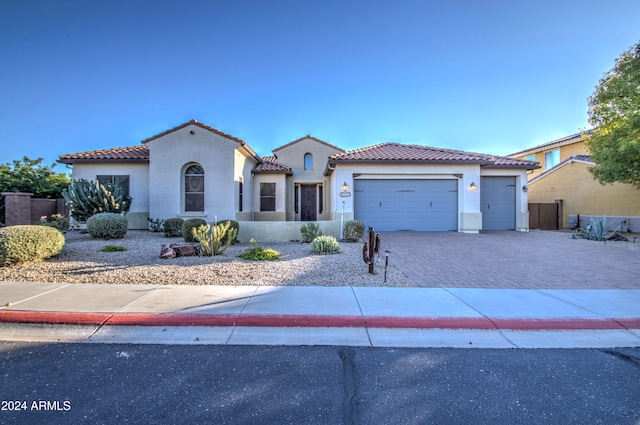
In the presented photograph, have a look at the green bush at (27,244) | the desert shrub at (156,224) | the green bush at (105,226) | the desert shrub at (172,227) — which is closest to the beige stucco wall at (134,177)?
the desert shrub at (156,224)

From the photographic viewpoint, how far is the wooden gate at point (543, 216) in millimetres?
20188

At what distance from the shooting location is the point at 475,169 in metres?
16.1

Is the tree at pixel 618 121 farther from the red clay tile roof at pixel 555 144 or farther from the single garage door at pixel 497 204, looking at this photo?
the red clay tile roof at pixel 555 144

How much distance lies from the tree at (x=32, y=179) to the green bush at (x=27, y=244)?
49.1 ft

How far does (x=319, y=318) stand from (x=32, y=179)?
2412 cm

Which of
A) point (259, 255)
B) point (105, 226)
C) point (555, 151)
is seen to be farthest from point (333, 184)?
point (555, 151)

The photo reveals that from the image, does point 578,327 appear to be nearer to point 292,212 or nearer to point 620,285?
point 620,285

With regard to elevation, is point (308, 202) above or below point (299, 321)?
above

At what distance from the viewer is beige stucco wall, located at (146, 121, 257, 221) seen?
48.4 ft

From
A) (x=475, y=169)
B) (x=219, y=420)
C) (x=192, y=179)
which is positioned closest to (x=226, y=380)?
(x=219, y=420)

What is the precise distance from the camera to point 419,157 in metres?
15.8

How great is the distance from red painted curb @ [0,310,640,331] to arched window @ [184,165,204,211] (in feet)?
35.1

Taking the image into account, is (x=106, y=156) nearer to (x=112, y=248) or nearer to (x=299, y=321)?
(x=112, y=248)

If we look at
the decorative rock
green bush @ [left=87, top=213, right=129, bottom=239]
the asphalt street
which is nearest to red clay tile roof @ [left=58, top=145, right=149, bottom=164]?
green bush @ [left=87, top=213, right=129, bottom=239]
